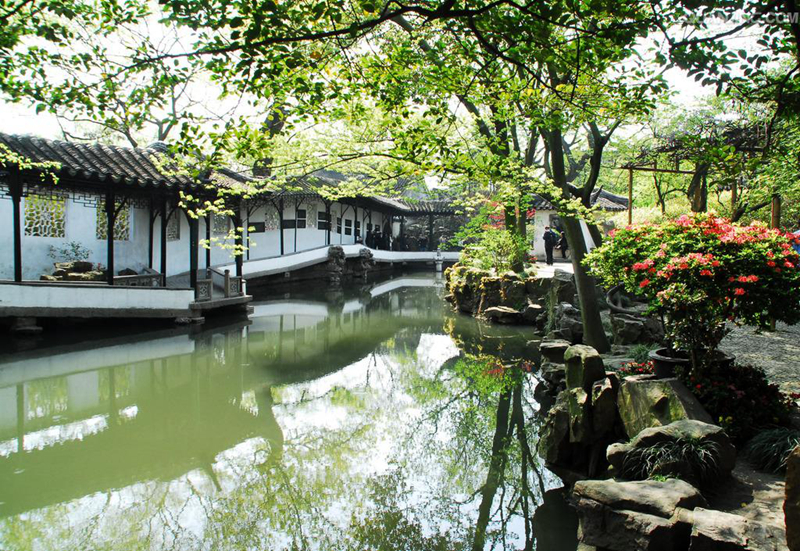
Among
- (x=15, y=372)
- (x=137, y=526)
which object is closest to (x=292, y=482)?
(x=137, y=526)

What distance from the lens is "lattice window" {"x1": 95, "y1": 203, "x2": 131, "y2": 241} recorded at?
619 inches

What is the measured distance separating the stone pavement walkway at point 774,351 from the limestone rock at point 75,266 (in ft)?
45.8

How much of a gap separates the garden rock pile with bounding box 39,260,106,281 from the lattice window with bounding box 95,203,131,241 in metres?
1.57

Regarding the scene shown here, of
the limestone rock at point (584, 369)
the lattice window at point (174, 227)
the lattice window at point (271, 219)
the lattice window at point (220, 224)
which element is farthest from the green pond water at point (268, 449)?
the lattice window at point (271, 219)

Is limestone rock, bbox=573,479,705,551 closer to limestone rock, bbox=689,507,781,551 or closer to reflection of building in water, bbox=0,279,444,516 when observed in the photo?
limestone rock, bbox=689,507,781,551

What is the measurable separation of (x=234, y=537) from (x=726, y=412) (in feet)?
13.5

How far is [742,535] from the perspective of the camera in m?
2.91

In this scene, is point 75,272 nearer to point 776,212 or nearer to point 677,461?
point 677,461

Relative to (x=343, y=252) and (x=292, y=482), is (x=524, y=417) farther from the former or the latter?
(x=343, y=252)

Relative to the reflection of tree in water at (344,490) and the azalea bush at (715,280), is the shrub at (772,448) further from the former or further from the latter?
the reflection of tree in water at (344,490)

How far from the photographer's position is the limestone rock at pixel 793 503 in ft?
9.32

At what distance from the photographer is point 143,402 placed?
7.78 meters

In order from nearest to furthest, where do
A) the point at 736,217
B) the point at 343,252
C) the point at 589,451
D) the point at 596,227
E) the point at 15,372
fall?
1. the point at 589,451
2. the point at 15,372
3. the point at 596,227
4. the point at 736,217
5. the point at 343,252

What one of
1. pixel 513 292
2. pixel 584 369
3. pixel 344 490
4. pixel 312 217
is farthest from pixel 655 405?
pixel 312 217
